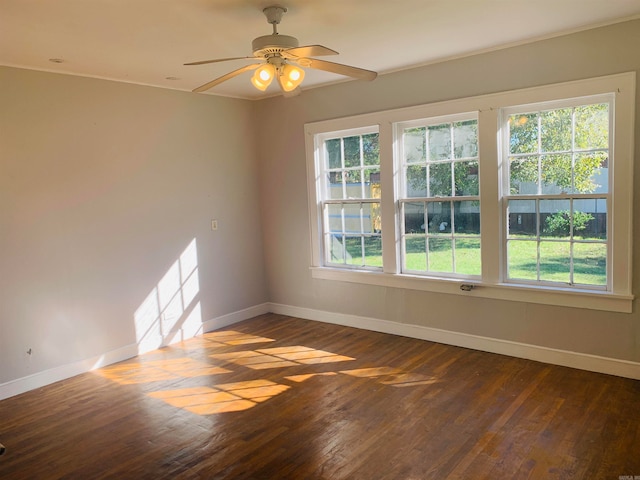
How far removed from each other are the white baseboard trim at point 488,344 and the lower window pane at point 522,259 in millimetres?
585

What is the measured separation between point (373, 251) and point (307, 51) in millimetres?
2849

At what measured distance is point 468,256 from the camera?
14.6 feet

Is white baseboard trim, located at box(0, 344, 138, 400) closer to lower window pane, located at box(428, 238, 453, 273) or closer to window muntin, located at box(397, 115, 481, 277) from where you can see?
window muntin, located at box(397, 115, 481, 277)

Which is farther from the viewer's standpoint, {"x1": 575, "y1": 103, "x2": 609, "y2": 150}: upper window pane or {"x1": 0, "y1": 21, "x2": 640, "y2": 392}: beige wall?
{"x1": 0, "y1": 21, "x2": 640, "y2": 392}: beige wall

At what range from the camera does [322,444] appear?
116 inches

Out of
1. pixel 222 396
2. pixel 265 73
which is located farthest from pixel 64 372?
pixel 265 73

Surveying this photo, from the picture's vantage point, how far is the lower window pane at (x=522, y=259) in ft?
13.4

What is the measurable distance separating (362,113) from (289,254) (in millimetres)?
1848

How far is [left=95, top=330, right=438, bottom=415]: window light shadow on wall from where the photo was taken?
364 centimetres

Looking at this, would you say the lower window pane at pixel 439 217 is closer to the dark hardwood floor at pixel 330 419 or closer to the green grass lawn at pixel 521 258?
the green grass lawn at pixel 521 258

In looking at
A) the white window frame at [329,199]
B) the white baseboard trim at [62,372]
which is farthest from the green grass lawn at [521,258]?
the white baseboard trim at [62,372]

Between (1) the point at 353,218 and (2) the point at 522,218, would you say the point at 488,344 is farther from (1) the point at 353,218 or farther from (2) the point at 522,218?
(1) the point at 353,218

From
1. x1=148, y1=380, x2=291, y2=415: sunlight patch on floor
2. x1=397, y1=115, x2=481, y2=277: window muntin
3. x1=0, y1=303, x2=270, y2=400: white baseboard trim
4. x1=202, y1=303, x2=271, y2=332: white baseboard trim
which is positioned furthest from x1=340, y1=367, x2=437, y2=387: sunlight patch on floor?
x1=0, y1=303, x2=270, y2=400: white baseboard trim

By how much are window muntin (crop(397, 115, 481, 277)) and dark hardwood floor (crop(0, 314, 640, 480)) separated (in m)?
0.82
